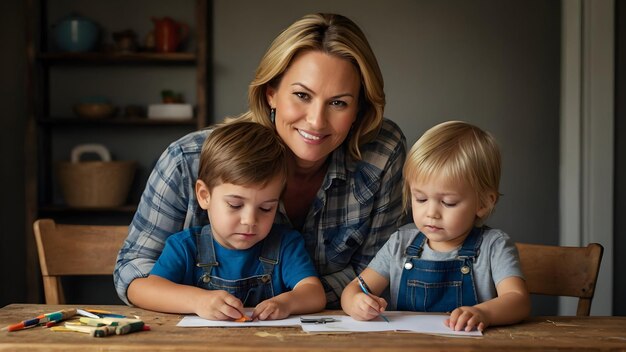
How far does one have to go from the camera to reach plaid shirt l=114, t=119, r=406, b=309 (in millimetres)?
1938

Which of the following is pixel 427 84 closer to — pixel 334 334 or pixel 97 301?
pixel 97 301

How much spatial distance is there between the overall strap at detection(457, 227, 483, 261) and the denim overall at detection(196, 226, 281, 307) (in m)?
0.45

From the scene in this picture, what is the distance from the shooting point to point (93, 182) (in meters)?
4.12

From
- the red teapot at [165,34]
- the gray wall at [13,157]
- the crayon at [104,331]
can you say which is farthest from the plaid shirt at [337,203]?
the gray wall at [13,157]

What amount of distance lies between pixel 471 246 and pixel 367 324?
40 centimetres

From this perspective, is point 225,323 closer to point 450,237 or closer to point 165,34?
point 450,237

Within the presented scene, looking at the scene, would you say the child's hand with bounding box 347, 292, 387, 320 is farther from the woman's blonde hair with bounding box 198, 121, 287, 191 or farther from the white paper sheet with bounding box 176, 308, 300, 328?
the woman's blonde hair with bounding box 198, 121, 287, 191

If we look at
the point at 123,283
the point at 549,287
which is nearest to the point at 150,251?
the point at 123,283

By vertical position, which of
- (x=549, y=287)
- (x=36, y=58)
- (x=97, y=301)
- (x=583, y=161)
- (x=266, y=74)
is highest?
(x=36, y=58)

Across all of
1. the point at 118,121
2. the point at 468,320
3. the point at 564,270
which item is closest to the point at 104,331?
the point at 468,320

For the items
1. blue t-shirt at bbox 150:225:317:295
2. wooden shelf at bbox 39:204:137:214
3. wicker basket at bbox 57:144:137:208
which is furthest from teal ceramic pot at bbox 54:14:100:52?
blue t-shirt at bbox 150:225:317:295

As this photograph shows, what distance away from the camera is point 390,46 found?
14.7 ft

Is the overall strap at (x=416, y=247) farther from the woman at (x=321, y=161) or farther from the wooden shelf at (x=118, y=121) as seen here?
the wooden shelf at (x=118, y=121)

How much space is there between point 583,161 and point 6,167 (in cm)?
341
